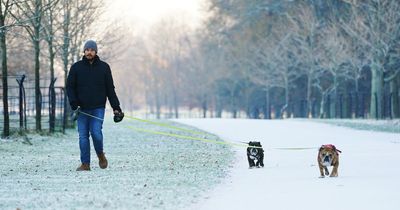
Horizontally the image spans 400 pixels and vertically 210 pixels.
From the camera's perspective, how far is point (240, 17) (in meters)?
A: 67.3

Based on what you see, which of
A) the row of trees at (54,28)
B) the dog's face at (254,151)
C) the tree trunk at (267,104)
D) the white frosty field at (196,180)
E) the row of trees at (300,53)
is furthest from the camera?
the tree trunk at (267,104)

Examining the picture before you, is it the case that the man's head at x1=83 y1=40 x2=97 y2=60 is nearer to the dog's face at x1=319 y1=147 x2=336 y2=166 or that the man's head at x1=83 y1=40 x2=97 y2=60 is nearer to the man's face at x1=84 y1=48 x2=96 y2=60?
the man's face at x1=84 y1=48 x2=96 y2=60

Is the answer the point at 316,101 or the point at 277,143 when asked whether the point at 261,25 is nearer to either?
the point at 316,101

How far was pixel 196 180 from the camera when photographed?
46.7 feet

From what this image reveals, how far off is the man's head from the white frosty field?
2034 mm

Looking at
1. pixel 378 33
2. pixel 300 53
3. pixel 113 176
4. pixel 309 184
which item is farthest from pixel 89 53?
pixel 300 53

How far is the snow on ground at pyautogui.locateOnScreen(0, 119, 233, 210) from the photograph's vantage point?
1140 centimetres

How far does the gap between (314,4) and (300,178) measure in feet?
153

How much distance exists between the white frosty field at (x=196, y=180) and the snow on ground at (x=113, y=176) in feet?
0.04

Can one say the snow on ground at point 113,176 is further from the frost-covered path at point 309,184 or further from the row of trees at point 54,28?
the row of trees at point 54,28

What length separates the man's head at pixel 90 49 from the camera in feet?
52.0

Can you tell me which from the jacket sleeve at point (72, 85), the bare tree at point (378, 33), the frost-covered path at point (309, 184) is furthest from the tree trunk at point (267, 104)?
the jacket sleeve at point (72, 85)

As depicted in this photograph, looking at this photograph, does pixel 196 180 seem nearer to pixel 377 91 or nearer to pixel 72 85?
pixel 72 85

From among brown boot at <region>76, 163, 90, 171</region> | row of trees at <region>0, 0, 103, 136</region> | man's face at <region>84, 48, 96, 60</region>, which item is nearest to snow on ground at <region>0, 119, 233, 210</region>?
brown boot at <region>76, 163, 90, 171</region>
